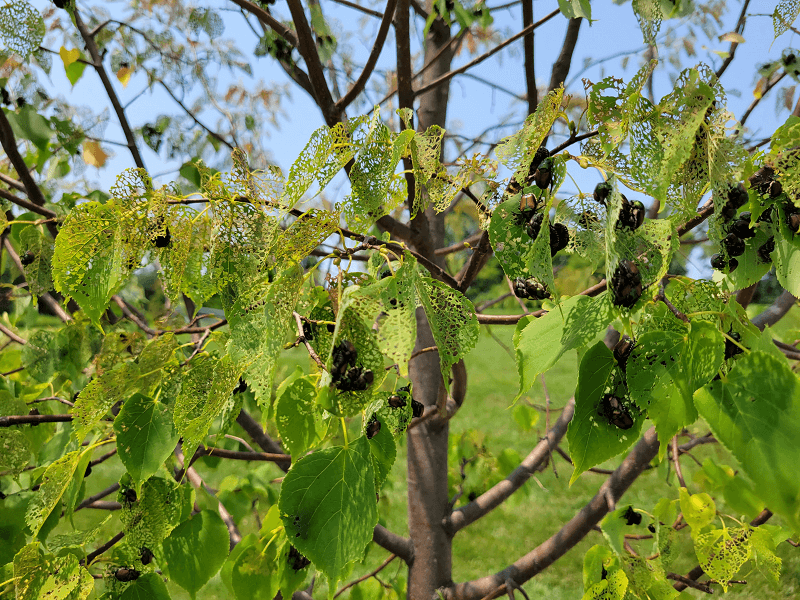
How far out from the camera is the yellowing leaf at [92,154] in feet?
5.50

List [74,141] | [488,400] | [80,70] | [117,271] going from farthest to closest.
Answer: [488,400] < [74,141] < [80,70] < [117,271]

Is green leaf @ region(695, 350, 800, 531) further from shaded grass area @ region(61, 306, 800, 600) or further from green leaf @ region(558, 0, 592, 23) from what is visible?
shaded grass area @ region(61, 306, 800, 600)

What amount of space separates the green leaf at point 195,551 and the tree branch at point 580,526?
0.54m

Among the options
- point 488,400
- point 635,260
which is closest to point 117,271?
point 635,260

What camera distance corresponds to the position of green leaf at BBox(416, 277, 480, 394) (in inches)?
15.5

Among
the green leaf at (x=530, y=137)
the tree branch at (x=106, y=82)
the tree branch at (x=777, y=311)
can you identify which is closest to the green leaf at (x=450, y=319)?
the green leaf at (x=530, y=137)

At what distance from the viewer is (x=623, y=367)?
1.30ft

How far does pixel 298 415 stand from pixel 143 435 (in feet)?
0.67

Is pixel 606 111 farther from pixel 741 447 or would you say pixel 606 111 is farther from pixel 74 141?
pixel 74 141

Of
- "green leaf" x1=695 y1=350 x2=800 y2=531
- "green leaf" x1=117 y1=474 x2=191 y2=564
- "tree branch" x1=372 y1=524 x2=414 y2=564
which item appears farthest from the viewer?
"tree branch" x1=372 y1=524 x2=414 y2=564

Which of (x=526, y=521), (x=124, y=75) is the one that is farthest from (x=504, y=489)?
(x=124, y=75)

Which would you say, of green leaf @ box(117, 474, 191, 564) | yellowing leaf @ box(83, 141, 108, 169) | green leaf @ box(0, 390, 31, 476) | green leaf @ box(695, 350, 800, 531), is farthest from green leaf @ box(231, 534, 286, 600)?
yellowing leaf @ box(83, 141, 108, 169)

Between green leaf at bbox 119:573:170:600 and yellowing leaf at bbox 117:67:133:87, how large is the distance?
1547 mm

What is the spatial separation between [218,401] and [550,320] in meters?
0.28
